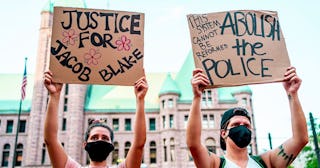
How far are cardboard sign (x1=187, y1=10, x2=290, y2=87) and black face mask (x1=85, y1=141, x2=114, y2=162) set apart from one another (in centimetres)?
155

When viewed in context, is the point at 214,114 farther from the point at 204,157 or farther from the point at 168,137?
the point at 204,157

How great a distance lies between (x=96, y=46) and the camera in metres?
4.74

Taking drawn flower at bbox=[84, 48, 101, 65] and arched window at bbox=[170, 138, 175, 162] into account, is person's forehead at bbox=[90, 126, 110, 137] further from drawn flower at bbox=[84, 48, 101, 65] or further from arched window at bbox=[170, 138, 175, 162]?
arched window at bbox=[170, 138, 175, 162]

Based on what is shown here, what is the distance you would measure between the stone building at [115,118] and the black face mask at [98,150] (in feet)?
109

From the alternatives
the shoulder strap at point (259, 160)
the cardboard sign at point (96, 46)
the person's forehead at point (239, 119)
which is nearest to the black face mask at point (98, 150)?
the cardboard sign at point (96, 46)

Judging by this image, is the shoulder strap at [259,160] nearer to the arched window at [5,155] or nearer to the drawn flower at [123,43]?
the drawn flower at [123,43]

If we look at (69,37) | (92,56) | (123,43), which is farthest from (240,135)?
(69,37)

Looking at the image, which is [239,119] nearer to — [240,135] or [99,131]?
[240,135]

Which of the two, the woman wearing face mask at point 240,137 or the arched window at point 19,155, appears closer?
the woman wearing face mask at point 240,137

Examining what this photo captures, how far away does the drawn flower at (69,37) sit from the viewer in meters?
4.68

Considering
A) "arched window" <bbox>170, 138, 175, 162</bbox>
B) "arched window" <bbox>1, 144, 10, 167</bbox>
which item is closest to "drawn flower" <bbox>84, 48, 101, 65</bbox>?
"arched window" <bbox>170, 138, 175, 162</bbox>

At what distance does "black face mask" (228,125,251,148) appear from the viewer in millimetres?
3982

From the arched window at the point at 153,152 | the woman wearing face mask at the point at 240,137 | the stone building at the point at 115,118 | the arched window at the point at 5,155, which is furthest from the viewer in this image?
the arched window at the point at 153,152

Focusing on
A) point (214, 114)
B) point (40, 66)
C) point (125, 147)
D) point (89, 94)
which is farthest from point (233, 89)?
point (40, 66)
